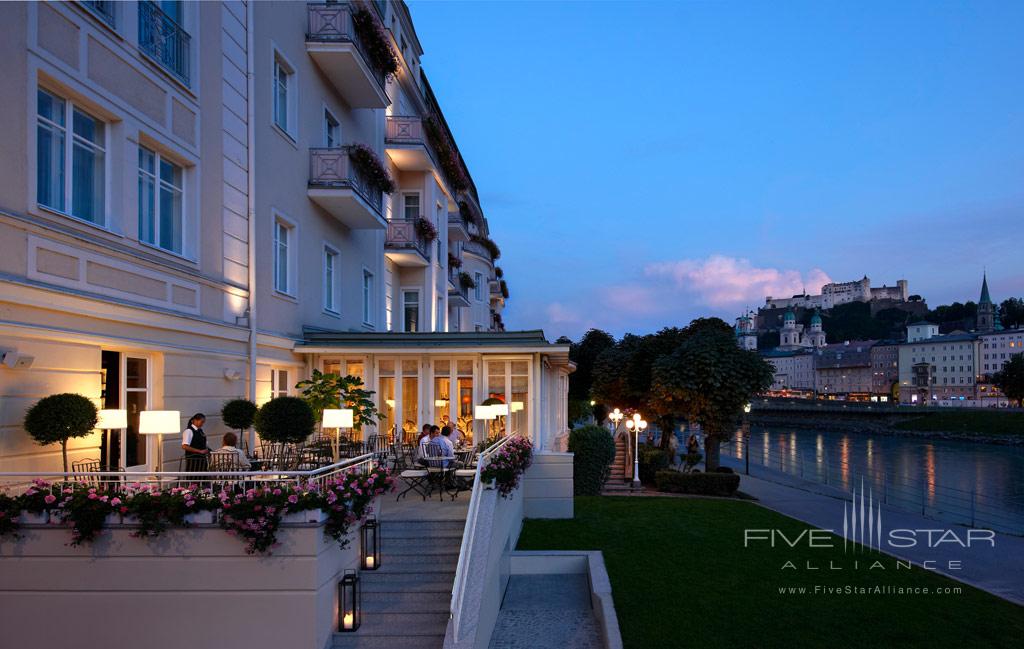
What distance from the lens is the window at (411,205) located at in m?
23.8

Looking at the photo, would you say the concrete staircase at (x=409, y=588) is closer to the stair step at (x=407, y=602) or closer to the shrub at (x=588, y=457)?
the stair step at (x=407, y=602)

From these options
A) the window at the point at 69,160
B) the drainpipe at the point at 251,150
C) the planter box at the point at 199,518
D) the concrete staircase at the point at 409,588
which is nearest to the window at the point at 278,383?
the drainpipe at the point at 251,150

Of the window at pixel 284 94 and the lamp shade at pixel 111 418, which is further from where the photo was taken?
the window at pixel 284 94

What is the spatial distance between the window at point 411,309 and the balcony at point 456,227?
21.7 feet

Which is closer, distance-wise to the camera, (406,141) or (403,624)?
(403,624)

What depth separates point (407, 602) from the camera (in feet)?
25.6

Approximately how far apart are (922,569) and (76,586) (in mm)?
12741

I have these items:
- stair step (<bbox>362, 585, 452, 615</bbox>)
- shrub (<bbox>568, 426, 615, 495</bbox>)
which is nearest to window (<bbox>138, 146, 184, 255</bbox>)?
stair step (<bbox>362, 585, 452, 615</bbox>)

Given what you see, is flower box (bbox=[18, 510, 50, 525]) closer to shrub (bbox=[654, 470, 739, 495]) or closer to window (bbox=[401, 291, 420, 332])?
window (bbox=[401, 291, 420, 332])

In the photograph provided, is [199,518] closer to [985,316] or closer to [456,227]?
[456,227]

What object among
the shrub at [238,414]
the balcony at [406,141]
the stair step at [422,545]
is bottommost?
the stair step at [422,545]

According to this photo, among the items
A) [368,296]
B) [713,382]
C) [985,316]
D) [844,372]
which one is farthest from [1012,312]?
[368,296]

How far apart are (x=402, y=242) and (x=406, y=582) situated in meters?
14.5

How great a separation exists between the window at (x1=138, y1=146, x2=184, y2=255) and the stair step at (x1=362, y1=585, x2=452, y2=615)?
20.0 feet
